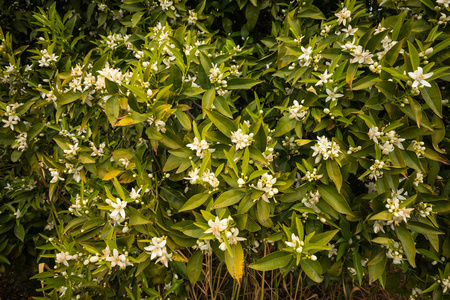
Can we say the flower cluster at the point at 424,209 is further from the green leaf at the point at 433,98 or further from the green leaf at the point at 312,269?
the green leaf at the point at 312,269

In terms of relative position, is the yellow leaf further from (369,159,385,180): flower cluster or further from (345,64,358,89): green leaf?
(345,64,358,89): green leaf

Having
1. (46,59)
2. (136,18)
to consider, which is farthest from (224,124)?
(46,59)

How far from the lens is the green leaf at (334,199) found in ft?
4.67

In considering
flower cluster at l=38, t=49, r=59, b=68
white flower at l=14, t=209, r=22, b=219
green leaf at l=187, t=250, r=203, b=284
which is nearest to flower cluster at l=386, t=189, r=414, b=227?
green leaf at l=187, t=250, r=203, b=284

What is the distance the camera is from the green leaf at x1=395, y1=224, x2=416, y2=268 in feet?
4.59

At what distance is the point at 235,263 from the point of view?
124 cm

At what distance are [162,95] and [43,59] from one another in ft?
3.84

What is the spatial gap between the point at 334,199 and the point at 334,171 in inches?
5.2

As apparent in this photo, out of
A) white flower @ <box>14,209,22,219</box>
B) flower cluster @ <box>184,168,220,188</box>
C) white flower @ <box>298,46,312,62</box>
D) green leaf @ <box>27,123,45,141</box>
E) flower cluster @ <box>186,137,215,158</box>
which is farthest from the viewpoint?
white flower @ <box>14,209,22,219</box>

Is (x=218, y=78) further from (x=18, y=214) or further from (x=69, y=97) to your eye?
(x=18, y=214)

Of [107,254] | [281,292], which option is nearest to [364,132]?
[107,254]

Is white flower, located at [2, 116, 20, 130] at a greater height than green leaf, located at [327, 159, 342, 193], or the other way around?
green leaf, located at [327, 159, 342, 193]

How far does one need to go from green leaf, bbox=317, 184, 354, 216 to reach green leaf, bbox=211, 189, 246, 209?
413 mm

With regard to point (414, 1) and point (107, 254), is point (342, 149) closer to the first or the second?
point (414, 1)
